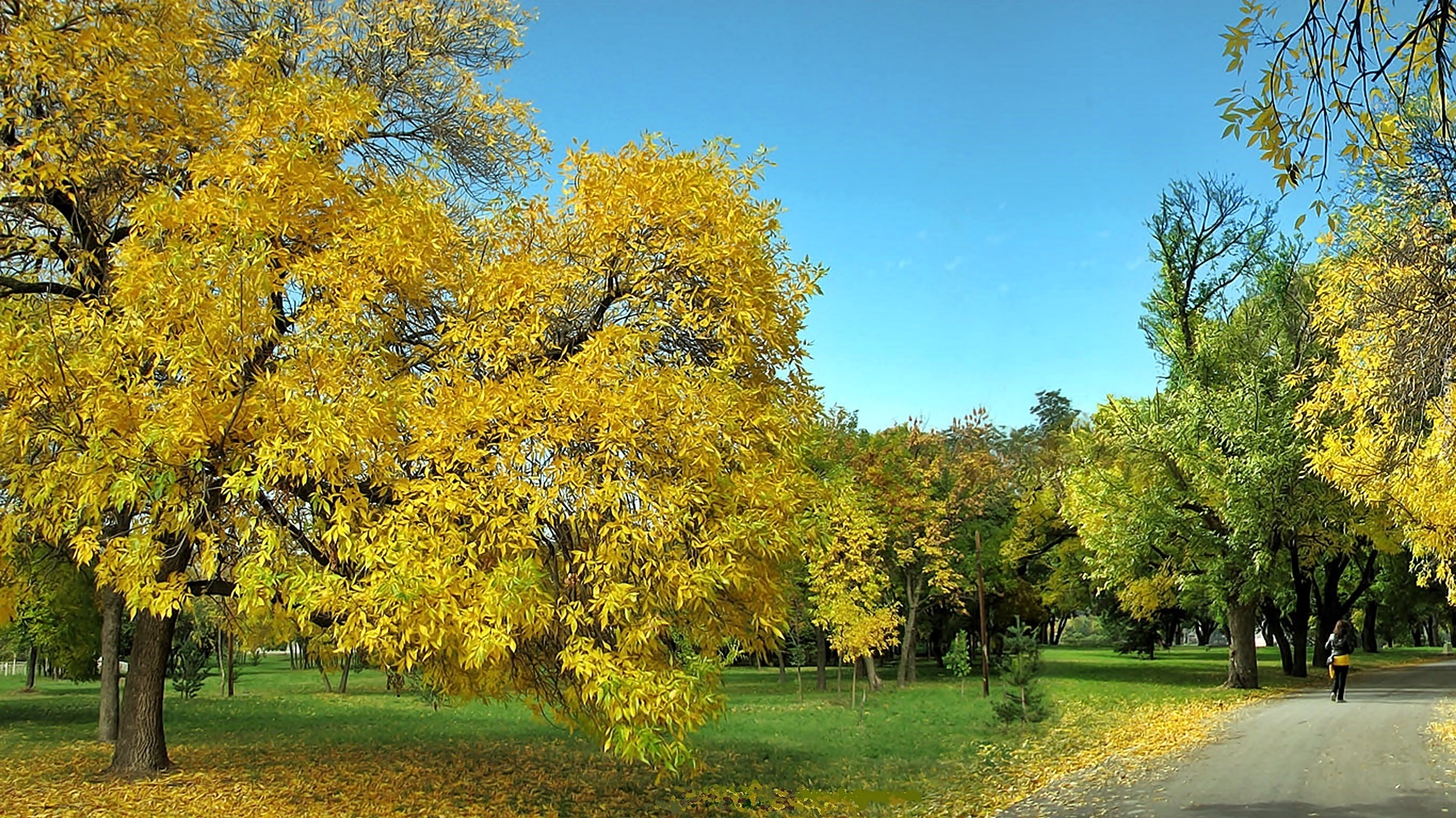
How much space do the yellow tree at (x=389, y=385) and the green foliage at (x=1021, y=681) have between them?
8.82 m

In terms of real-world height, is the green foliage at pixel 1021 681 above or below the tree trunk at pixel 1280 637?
above

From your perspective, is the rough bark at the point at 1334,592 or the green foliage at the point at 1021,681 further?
the rough bark at the point at 1334,592

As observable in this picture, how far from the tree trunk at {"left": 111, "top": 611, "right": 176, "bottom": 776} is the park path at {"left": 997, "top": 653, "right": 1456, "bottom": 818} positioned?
9.03 m

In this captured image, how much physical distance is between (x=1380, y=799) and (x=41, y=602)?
26937 mm

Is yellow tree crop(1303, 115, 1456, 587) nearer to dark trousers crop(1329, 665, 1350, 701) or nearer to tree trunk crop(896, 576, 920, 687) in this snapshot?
dark trousers crop(1329, 665, 1350, 701)

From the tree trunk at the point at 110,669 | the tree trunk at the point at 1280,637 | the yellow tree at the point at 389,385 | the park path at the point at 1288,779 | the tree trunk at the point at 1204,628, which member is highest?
the yellow tree at the point at 389,385

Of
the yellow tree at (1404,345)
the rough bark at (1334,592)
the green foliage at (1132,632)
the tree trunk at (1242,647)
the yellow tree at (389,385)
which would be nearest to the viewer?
the yellow tree at (389,385)

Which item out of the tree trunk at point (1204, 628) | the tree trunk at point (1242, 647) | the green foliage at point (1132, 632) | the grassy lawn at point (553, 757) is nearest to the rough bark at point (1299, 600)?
the tree trunk at point (1242, 647)

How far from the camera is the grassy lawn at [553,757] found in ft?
34.1

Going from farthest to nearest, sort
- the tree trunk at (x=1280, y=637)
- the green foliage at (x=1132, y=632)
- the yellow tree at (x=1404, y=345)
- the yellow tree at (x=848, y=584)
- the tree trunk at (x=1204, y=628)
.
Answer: the tree trunk at (x=1204, y=628)
the green foliage at (x=1132, y=632)
the tree trunk at (x=1280, y=637)
the yellow tree at (x=848, y=584)
the yellow tree at (x=1404, y=345)

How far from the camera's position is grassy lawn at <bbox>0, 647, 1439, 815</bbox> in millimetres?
10383

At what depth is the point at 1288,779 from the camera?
10531mm

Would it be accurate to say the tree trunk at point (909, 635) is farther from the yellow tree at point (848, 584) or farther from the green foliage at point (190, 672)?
the green foliage at point (190, 672)

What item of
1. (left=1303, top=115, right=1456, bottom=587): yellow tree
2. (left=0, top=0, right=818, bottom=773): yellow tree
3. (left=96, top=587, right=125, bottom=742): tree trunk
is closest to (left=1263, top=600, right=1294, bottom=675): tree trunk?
(left=1303, top=115, right=1456, bottom=587): yellow tree
